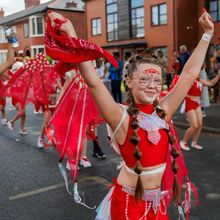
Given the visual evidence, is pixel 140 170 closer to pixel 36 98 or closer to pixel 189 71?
pixel 189 71

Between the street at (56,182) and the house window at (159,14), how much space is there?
19.1 metres

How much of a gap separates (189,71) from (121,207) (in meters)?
1.03

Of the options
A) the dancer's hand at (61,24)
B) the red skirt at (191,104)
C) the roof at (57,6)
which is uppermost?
the roof at (57,6)

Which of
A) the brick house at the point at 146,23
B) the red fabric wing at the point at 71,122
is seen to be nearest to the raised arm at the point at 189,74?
the red fabric wing at the point at 71,122

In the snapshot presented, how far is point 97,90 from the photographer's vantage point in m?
2.11

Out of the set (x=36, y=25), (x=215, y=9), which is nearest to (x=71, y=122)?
(x=215, y=9)

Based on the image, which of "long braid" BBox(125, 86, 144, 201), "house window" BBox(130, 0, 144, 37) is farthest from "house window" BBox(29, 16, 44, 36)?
"long braid" BBox(125, 86, 144, 201)

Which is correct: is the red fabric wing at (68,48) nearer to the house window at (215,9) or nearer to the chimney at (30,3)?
the house window at (215,9)

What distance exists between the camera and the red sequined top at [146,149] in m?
2.24

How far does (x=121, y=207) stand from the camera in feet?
7.47

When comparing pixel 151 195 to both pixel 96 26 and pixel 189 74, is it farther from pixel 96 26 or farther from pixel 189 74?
pixel 96 26

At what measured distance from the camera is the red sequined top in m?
2.24

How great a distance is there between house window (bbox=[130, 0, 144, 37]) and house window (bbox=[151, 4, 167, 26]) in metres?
1.44

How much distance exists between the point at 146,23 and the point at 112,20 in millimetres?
4733
